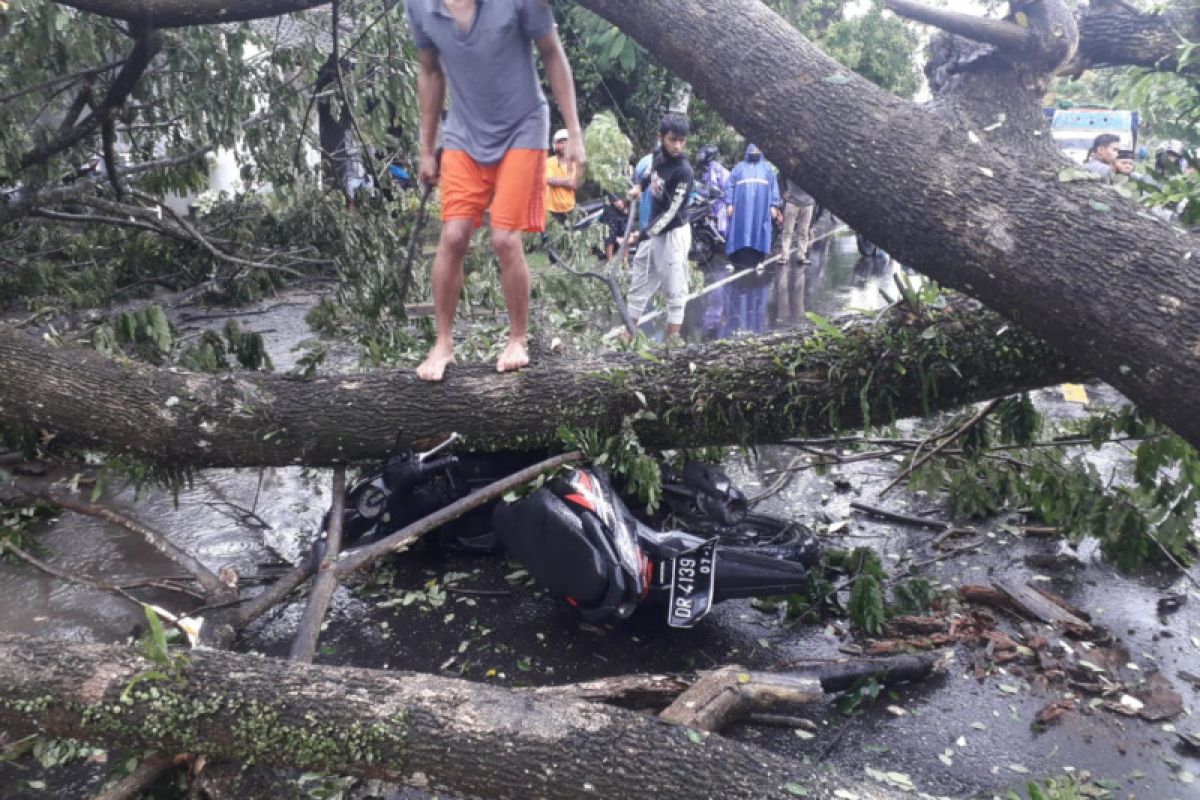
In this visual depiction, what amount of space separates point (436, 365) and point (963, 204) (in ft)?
6.87

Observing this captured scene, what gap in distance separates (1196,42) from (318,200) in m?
5.50

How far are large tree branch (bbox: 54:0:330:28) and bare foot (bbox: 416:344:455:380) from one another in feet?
5.31

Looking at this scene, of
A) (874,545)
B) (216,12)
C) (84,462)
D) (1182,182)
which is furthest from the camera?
(84,462)

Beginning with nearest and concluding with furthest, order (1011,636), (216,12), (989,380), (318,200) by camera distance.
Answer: (989,380) → (1011,636) → (216,12) → (318,200)

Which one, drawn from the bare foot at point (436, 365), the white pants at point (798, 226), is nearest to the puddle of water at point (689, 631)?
the bare foot at point (436, 365)

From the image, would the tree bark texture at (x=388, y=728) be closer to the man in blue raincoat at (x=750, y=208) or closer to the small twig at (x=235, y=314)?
the small twig at (x=235, y=314)

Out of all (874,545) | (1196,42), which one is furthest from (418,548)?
(1196,42)

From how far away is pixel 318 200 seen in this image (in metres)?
6.58

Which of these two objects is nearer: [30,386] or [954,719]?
[954,719]

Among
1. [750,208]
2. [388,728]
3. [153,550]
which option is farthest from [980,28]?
[750,208]

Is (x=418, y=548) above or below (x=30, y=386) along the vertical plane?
below

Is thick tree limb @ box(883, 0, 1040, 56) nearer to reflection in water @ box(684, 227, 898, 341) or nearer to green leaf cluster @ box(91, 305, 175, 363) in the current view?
reflection in water @ box(684, 227, 898, 341)

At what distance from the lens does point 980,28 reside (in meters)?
4.08

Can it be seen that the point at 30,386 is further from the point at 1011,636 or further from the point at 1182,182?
the point at 1182,182
